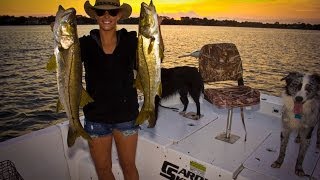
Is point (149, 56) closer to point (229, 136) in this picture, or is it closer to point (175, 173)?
point (175, 173)

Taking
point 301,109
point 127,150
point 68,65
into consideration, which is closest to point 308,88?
point 301,109

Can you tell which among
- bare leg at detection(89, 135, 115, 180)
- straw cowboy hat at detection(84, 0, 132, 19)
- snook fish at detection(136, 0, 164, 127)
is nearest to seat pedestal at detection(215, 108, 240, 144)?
bare leg at detection(89, 135, 115, 180)

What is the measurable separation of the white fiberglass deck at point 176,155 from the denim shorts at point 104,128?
134 centimetres

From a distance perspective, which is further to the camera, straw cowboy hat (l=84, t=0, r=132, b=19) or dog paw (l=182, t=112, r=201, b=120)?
dog paw (l=182, t=112, r=201, b=120)

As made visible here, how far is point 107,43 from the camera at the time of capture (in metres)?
3.23

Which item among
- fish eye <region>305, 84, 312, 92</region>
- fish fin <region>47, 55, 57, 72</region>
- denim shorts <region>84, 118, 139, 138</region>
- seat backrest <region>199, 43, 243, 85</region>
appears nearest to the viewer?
fish fin <region>47, 55, 57, 72</region>

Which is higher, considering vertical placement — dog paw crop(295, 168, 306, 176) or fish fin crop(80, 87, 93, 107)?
fish fin crop(80, 87, 93, 107)

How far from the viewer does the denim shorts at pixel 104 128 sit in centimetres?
339

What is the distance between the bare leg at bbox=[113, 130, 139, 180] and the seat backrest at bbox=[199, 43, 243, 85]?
3.16 meters

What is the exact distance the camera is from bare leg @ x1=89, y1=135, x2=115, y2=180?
3.48m

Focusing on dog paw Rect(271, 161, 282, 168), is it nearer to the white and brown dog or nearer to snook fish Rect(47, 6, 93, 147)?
the white and brown dog

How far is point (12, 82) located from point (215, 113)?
74.5ft

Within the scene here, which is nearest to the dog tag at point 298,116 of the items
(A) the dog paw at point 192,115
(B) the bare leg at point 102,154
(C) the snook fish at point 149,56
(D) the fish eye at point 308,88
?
(D) the fish eye at point 308,88

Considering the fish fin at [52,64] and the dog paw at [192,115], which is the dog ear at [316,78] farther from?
the fish fin at [52,64]
